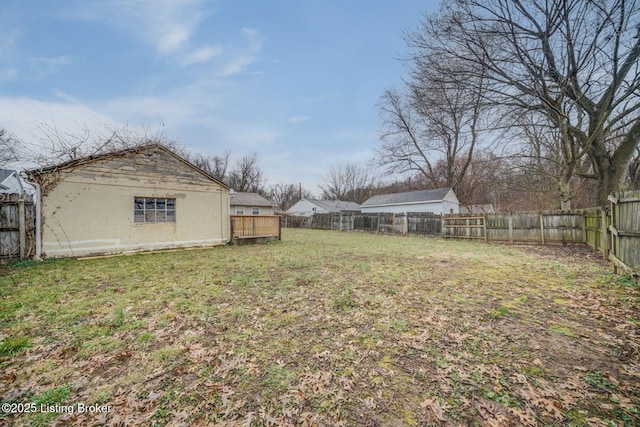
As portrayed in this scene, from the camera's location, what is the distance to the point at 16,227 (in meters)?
7.35

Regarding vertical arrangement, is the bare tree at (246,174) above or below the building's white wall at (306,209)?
above

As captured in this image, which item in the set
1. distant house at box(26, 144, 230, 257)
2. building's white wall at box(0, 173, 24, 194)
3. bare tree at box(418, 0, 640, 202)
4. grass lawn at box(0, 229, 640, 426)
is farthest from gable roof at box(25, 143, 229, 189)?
building's white wall at box(0, 173, 24, 194)

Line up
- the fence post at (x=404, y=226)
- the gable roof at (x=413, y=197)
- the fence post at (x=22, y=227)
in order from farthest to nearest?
1. the gable roof at (x=413, y=197)
2. the fence post at (x=404, y=226)
3. the fence post at (x=22, y=227)

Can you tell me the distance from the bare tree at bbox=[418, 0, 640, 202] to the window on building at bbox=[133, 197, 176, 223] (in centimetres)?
1071

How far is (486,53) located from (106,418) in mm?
10441

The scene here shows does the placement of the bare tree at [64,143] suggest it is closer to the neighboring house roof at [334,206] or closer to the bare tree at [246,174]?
the neighboring house roof at [334,206]

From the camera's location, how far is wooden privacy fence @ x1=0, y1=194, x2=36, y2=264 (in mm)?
7199

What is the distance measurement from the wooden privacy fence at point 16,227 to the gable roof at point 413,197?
Answer: 2625 centimetres

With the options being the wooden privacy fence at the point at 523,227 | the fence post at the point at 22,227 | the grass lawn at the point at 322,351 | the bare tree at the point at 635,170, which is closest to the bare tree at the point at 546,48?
the wooden privacy fence at the point at 523,227

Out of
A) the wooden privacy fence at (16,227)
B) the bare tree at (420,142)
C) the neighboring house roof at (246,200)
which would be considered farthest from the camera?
the neighboring house roof at (246,200)

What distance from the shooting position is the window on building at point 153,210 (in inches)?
375

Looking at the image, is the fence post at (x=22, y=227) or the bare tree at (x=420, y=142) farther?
the bare tree at (x=420, y=142)

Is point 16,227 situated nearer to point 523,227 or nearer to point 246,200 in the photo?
point 523,227

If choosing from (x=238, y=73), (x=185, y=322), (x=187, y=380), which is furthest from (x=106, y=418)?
(x=238, y=73)
